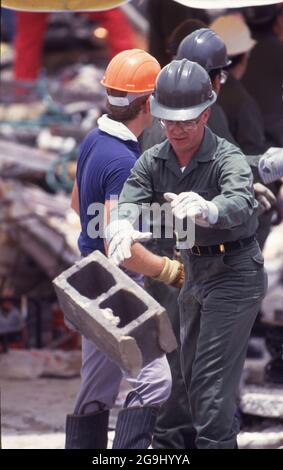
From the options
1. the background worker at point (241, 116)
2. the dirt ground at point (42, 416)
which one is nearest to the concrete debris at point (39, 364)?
the dirt ground at point (42, 416)

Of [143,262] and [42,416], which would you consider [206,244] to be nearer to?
[143,262]

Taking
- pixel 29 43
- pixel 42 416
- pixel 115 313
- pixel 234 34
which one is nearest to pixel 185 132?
pixel 115 313

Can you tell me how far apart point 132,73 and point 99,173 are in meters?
0.52

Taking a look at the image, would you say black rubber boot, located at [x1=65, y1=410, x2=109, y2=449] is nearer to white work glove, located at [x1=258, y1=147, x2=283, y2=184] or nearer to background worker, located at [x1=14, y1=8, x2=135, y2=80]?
white work glove, located at [x1=258, y1=147, x2=283, y2=184]

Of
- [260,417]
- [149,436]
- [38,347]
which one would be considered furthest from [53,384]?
[149,436]

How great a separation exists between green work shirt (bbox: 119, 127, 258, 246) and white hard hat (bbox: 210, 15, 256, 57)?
2106 millimetres

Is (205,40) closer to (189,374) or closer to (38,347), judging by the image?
(189,374)

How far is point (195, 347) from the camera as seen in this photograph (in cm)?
646

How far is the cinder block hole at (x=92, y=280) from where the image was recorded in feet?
20.0

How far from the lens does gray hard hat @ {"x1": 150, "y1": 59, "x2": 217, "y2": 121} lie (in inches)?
237

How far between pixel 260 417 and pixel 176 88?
9.00 feet

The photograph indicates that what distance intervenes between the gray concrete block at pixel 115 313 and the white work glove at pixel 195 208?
47 cm

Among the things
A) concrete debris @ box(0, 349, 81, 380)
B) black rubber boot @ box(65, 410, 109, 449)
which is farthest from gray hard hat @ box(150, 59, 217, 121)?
concrete debris @ box(0, 349, 81, 380)

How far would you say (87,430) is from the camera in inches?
265
